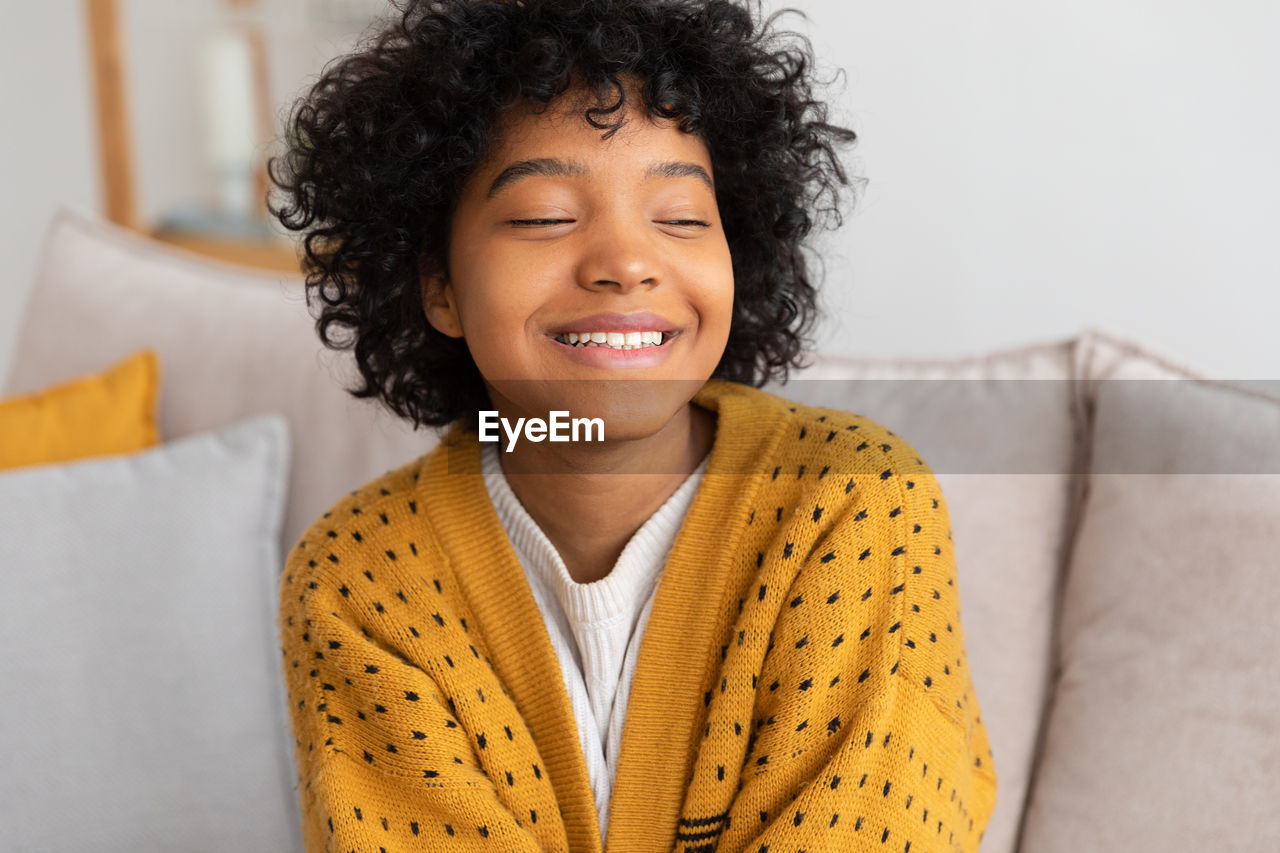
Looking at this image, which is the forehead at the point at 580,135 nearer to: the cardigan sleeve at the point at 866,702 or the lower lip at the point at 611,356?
the lower lip at the point at 611,356

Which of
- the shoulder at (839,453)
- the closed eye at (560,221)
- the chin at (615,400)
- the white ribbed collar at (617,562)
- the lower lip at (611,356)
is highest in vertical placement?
the closed eye at (560,221)

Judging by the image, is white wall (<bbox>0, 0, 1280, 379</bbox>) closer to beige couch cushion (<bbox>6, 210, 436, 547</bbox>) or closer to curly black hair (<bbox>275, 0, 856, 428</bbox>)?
curly black hair (<bbox>275, 0, 856, 428</bbox>)

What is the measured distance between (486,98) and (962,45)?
74cm

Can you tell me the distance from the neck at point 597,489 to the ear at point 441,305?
12 cm

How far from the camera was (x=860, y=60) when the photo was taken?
1.49m

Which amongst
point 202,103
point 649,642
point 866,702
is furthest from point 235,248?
point 866,702

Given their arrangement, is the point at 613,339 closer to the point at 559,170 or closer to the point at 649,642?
the point at 559,170

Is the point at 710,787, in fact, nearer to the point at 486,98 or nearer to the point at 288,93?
the point at 486,98

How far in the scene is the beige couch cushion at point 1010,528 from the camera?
3.66ft

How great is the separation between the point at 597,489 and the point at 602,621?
11 centimetres

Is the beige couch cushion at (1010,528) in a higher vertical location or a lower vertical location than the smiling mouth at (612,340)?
lower

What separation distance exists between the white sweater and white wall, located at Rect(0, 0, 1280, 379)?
57 cm

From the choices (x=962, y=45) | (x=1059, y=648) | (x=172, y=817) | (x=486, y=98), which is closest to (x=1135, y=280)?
(x=962, y=45)

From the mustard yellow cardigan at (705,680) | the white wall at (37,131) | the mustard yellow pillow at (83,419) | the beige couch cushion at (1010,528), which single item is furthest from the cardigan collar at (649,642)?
the white wall at (37,131)
